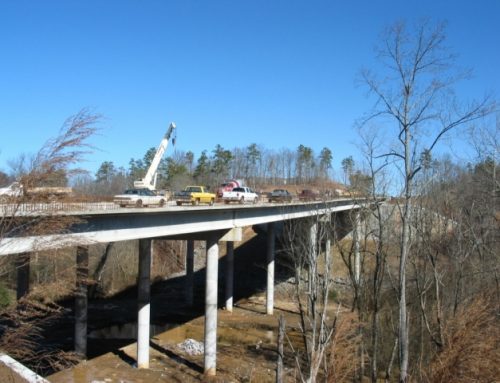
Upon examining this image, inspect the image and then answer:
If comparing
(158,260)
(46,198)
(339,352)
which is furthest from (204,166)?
(46,198)

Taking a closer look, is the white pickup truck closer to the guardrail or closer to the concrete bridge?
the concrete bridge

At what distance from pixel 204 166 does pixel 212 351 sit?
94382 mm

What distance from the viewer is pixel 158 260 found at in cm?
5081

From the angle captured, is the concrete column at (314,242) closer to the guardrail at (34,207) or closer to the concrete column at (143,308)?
the concrete column at (143,308)

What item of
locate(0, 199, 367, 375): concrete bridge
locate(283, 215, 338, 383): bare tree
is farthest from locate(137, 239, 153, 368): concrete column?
locate(283, 215, 338, 383): bare tree

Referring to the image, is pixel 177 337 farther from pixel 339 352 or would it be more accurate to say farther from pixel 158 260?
pixel 158 260

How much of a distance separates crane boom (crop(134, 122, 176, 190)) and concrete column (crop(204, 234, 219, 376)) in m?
12.1

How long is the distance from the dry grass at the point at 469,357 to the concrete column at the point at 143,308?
1331 centimetres

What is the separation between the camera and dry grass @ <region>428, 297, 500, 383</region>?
13508mm

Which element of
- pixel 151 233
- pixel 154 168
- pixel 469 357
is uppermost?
pixel 154 168

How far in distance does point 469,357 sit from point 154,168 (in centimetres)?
2770

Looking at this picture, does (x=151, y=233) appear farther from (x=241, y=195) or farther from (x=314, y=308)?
(x=241, y=195)

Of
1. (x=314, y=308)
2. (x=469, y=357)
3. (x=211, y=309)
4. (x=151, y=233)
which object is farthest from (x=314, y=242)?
(x=469, y=357)

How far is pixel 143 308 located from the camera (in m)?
24.4
